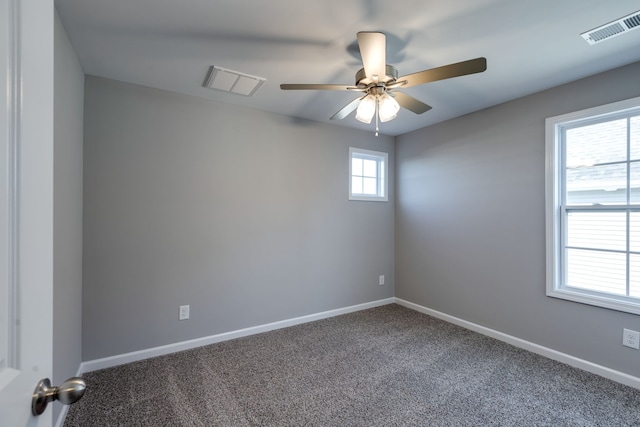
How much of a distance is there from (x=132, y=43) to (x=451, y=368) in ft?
11.2

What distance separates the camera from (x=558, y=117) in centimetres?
259

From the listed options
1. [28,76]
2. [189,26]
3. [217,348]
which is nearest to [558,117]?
[189,26]

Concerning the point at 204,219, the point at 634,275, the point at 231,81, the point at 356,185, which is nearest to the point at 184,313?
the point at 204,219

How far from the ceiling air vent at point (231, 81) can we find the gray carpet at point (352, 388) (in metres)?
2.38

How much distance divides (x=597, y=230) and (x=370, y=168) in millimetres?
2429

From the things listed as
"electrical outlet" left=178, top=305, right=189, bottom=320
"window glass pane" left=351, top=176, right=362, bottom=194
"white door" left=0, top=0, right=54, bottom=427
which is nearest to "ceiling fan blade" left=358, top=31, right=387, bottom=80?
"white door" left=0, top=0, right=54, bottom=427

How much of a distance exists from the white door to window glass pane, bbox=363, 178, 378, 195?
3.62m

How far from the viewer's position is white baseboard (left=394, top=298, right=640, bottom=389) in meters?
2.24

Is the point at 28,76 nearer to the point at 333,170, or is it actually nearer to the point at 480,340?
the point at 333,170

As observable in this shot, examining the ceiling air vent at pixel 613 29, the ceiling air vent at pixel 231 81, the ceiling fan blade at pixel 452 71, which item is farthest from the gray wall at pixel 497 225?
the ceiling air vent at pixel 231 81

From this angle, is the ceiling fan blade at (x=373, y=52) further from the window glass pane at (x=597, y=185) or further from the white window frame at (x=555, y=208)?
the window glass pane at (x=597, y=185)

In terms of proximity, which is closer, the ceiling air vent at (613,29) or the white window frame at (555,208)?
the ceiling air vent at (613,29)

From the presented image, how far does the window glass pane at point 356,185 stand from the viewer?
3910 millimetres

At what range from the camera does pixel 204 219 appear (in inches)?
112
